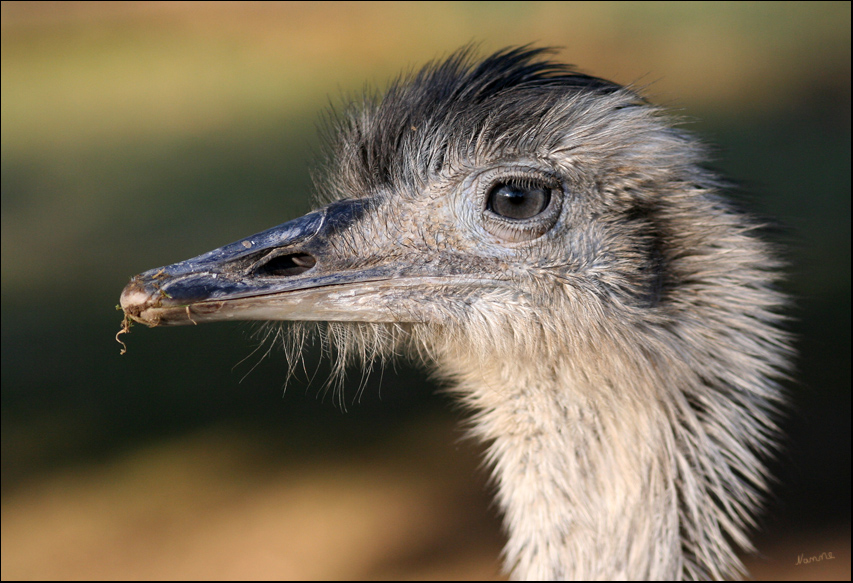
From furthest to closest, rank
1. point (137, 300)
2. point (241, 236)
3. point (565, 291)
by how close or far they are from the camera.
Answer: point (241, 236), point (565, 291), point (137, 300)

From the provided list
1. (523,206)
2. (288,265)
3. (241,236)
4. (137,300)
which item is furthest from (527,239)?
(241,236)

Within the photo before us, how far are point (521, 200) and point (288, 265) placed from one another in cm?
57

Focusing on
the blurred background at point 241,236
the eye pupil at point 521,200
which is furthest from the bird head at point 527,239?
the blurred background at point 241,236

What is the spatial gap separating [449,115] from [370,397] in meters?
3.19

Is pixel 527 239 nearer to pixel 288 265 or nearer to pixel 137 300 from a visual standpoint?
pixel 288 265

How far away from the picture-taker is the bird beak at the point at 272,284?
168 cm

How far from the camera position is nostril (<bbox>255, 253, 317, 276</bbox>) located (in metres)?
1.75

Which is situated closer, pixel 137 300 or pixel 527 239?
pixel 137 300

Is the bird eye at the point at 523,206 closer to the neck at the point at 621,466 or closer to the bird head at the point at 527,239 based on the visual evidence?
the bird head at the point at 527,239

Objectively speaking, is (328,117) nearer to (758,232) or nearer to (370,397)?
(758,232)

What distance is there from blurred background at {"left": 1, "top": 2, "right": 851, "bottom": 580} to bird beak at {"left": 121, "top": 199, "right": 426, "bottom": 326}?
0.27 meters

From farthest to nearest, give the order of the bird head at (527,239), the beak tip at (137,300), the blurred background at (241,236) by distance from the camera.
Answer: the blurred background at (241,236) < the bird head at (527,239) < the beak tip at (137,300)

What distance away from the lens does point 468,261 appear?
6.05 feet

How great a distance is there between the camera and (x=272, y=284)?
5.63 feet
